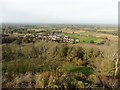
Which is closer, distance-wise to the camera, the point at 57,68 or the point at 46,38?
the point at 57,68

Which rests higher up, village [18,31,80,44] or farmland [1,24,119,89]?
village [18,31,80,44]

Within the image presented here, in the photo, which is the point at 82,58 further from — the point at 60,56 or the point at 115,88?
the point at 115,88

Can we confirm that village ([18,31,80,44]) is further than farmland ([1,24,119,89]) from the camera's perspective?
Yes

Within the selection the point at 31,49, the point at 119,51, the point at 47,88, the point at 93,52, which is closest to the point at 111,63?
the point at 119,51

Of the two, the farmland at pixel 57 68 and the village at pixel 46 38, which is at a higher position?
the village at pixel 46 38

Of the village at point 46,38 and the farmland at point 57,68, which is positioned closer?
the farmland at point 57,68

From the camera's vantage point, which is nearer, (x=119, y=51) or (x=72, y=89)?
(x=72, y=89)

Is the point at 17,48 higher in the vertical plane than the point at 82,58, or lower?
higher

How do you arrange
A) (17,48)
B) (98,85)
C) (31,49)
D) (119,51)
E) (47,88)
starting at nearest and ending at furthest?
(47,88)
(98,85)
(119,51)
(17,48)
(31,49)

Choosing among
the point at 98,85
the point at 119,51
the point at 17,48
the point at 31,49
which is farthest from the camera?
the point at 31,49

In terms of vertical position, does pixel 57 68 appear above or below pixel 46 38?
below
